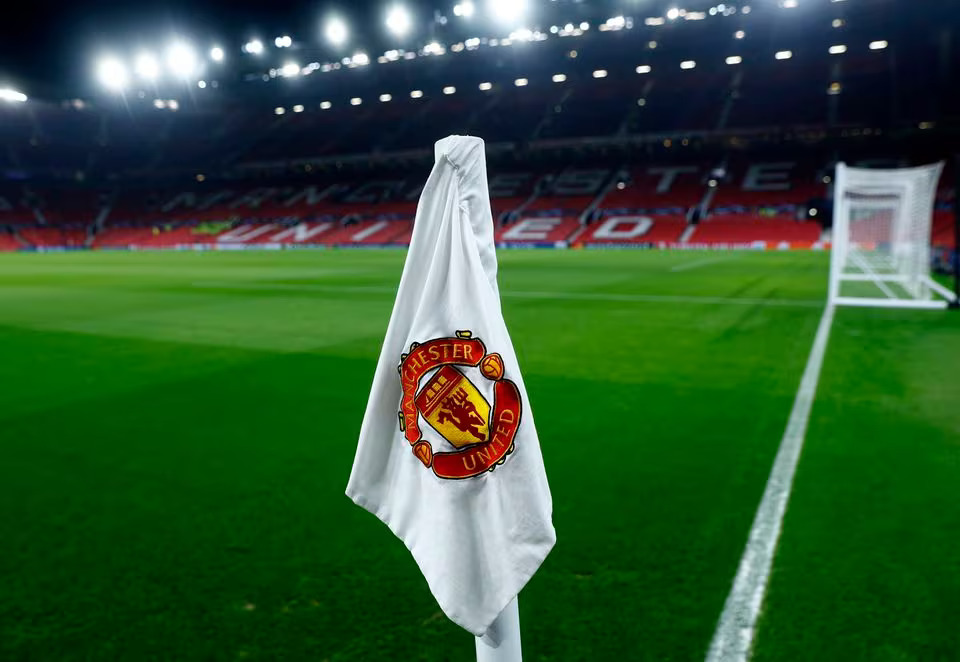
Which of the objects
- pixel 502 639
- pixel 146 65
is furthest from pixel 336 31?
pixel 502 639

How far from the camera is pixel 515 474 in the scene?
4.95 ft

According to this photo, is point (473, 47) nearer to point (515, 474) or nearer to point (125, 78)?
point (125, 78)

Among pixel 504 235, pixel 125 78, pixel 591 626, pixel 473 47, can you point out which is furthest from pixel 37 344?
pixel 125 78

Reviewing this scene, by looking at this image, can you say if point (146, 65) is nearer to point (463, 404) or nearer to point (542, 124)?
point (542, 124)

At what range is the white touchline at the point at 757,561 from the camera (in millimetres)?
2422

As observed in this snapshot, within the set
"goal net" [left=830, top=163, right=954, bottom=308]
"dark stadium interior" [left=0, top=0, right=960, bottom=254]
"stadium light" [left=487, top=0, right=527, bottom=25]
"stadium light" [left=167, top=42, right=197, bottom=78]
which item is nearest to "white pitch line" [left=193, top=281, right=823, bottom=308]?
"goal net" [left=830, top=163, right=954, bottom=308]

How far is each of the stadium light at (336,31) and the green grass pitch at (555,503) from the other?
32.4 metres

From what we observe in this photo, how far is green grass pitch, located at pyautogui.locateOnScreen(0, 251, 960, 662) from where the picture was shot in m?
2.52

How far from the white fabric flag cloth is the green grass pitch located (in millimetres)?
1028

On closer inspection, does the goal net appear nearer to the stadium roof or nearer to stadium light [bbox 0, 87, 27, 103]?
the stadium roof

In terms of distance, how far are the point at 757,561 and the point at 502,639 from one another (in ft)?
5.98

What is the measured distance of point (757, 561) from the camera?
9.79ft

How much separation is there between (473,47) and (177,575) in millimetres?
47717

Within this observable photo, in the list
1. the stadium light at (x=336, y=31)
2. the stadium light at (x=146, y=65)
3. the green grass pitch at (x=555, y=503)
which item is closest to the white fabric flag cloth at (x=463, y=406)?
the green grass pitch at (x=555, y=503)
